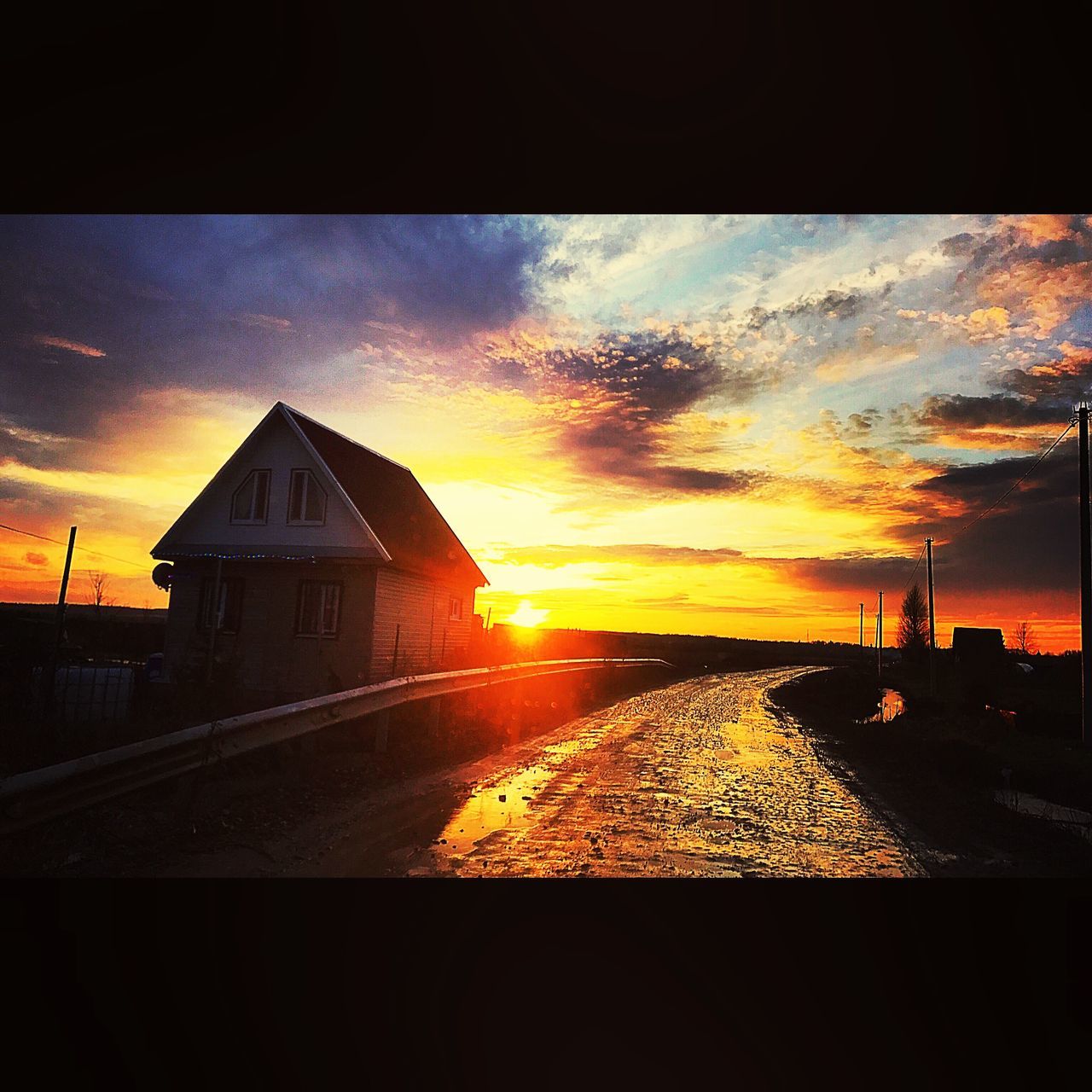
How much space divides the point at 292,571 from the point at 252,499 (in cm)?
240

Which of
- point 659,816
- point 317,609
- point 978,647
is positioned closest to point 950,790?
point 659,816

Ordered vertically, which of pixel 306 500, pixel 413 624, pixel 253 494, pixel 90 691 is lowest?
pixel 90 691

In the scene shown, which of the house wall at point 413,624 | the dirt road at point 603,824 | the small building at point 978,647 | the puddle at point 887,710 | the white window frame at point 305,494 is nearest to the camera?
the dirt road at point 603,824

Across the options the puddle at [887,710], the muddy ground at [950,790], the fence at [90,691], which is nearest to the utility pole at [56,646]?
the fence at [90,691]

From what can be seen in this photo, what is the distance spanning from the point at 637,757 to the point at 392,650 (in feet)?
37.8

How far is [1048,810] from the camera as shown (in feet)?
29.0

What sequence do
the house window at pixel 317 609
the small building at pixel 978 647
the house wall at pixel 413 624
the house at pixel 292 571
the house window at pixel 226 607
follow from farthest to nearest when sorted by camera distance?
the small building at pixel 978 647 < the house window at pixel 226 607 < the house wall at pixel 413 624 < the house window at pixel 317 609 < the house at pixel 292 571

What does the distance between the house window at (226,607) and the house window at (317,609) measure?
1.78 m

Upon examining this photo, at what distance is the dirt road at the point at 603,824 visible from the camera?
5.35 m

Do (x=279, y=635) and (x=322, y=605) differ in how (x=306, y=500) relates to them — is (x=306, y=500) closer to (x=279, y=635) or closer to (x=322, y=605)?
(x=322, y=605)

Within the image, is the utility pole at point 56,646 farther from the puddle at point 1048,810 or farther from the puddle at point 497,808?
the puddle at point 1048,810
